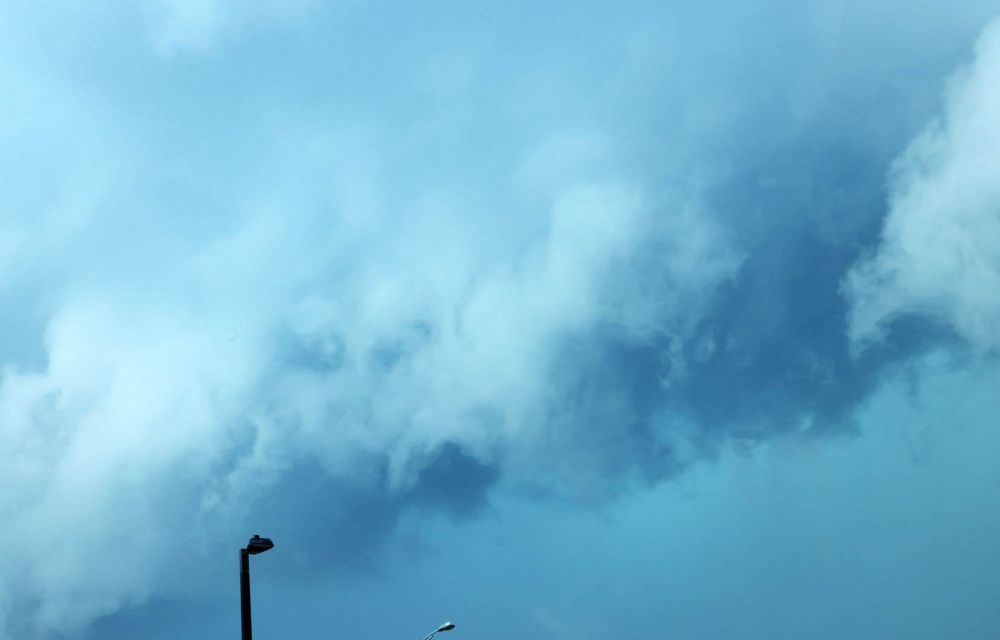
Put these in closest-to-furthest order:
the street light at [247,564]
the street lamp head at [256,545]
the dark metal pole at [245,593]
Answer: the dark metal pole at [245,593]
the street light at [247,564]
the street lamp head at [256,545]

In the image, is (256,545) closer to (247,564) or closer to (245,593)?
(247,564)

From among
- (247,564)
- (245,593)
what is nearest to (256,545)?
(247,564)

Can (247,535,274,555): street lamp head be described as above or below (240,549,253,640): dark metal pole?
above

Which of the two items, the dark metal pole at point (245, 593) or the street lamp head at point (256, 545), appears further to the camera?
the street lamp head at point (256, 545)

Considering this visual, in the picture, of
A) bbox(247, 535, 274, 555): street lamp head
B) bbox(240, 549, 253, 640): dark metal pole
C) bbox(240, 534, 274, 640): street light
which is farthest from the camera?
bbox(247, 535, 274, 555): street lamp head

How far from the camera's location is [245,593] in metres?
21.1

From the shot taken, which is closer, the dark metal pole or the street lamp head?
the dark metal pole

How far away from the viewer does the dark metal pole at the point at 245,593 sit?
2044cm

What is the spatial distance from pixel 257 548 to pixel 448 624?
1397 cm

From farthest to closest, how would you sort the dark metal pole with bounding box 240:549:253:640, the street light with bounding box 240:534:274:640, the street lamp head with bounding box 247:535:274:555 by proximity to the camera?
the street lamp head with bounding box 247:535:274:555, the street light with bounding box 240:534:274:640, the dark metal pole with bounding box 240:549:253:640

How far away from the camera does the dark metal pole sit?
20.4 metres

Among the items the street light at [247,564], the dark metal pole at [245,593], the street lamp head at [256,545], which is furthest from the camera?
the street lamp head at [256,545]

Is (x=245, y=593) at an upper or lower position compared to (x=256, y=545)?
lower

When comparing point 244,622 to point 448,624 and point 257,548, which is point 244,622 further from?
point 448,624
